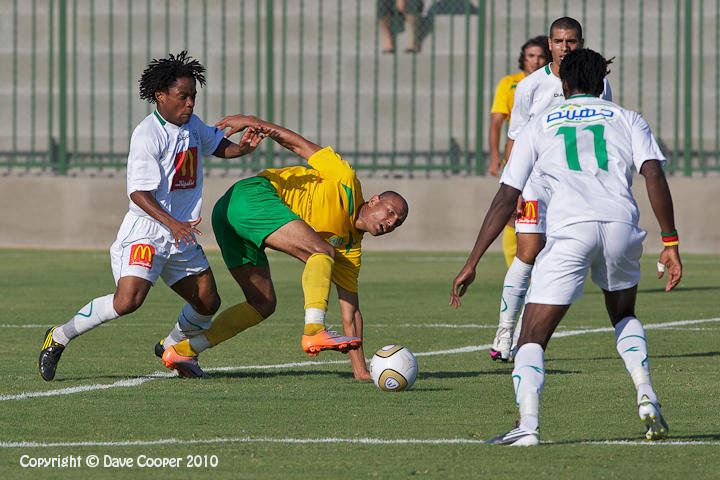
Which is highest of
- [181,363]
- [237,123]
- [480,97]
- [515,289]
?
[480,97]

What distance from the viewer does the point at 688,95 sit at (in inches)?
726

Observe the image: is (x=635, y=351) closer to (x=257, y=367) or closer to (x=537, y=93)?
(x=257, y=367)

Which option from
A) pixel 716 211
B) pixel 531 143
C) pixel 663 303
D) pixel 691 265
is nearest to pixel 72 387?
pixel 531 143

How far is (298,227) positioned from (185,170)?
0.82 m

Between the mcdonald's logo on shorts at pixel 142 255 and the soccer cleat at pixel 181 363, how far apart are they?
59 cm

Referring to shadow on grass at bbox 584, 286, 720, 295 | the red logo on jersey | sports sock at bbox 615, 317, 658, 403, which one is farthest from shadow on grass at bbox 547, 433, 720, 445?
shadow on grass at bbox 584, 286, 720, 295

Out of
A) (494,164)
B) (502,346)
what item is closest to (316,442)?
(502,346)

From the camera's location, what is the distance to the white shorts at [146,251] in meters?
7.67

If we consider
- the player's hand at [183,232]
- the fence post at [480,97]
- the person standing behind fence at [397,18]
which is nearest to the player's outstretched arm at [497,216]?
the player's hand at [183,232]

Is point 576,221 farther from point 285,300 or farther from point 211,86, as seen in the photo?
point 211,86

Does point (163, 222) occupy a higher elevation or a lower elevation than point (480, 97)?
lower

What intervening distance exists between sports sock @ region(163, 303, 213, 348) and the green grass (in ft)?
0.94

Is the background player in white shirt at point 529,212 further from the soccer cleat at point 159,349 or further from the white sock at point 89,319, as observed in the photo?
the white sock at point 89,319

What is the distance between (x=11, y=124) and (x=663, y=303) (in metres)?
12.9
